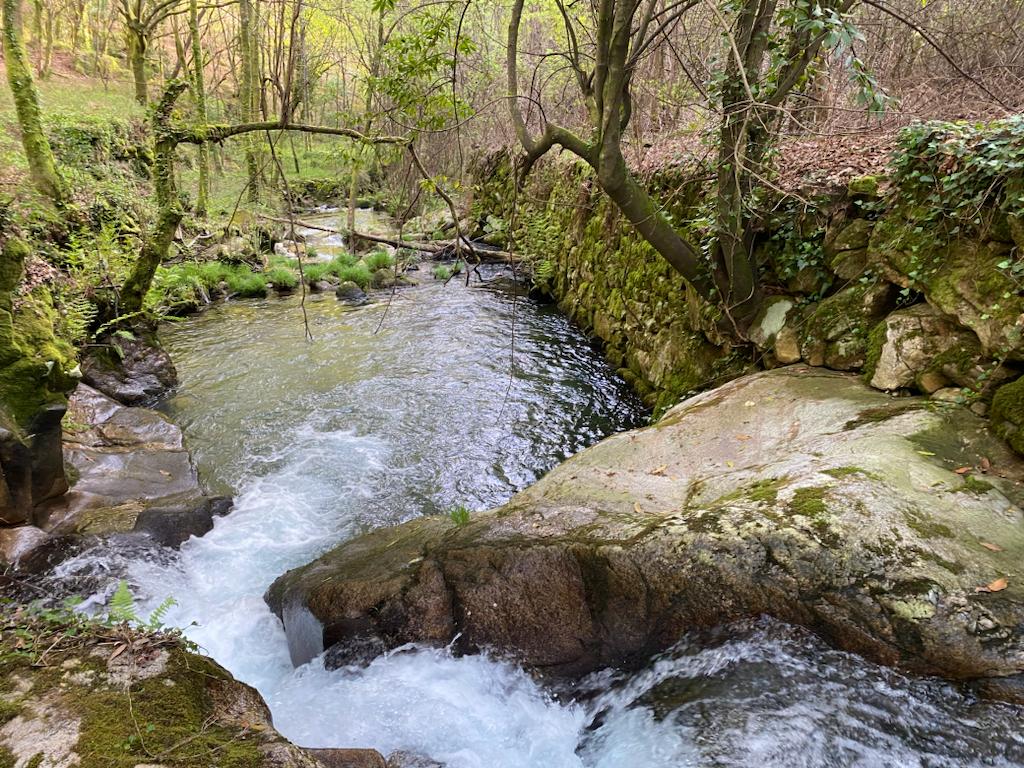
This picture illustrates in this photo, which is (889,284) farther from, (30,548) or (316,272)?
(316,272)

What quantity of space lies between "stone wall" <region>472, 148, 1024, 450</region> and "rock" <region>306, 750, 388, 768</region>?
304 centimetres

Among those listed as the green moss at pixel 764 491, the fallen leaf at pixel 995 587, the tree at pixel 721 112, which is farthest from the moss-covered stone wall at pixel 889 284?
the green moss at pixel 764 491

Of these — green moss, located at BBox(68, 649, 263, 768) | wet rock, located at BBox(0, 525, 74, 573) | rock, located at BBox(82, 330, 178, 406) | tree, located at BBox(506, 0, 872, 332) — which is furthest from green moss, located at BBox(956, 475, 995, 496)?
rock, located at BBox(82, 330, 178, 406)

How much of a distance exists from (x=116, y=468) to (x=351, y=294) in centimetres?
811

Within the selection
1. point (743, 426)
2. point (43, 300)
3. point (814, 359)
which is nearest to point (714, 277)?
point (814, 359)

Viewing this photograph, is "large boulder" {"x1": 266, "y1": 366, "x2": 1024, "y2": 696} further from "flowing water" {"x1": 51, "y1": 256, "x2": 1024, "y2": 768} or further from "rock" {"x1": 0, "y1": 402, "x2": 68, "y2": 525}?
"rock" {"x1": 0, "y1": 402, "x2": 68, "y2": 525}

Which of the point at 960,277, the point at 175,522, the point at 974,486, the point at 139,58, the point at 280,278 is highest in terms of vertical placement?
the point at 139,58

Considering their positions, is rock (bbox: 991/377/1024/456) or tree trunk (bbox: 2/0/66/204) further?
tree trunk (bbox: 2/0/66/204)

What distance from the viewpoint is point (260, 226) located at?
15711mm

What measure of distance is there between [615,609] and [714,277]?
405cm

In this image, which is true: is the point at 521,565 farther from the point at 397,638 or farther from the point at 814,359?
the point at 814,359

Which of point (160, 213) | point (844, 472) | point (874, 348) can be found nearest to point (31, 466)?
point (160, 213)

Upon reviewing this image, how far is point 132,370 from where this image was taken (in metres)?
8.23

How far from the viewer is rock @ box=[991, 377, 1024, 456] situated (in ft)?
11.0
